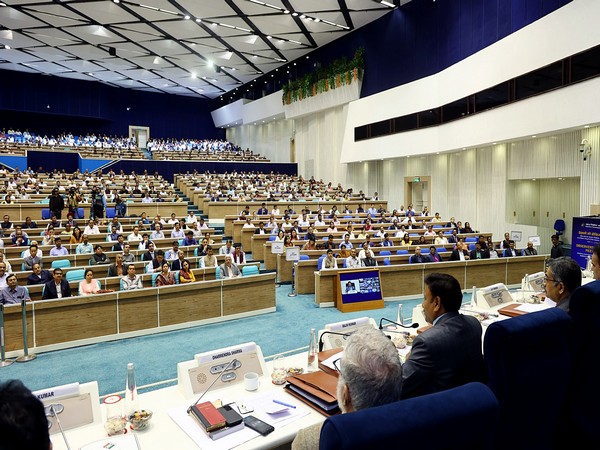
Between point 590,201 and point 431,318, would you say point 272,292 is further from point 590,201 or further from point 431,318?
point 590,201

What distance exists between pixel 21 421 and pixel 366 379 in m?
0.98

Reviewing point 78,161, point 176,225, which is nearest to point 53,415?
point 176,225

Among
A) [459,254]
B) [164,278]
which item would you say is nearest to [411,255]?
[459,254]

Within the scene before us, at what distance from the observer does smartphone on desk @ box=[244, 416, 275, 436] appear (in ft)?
6.73

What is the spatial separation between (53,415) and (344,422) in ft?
5.74

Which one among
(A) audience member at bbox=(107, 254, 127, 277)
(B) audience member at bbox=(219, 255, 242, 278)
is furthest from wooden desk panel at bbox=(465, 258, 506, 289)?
(A) audience member at bbox=(107, 254, 127, 277)

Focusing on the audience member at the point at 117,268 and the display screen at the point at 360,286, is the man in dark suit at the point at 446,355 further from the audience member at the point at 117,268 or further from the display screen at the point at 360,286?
the audience member at the point at 117,268

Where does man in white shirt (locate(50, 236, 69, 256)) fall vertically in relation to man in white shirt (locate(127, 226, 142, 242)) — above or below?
below

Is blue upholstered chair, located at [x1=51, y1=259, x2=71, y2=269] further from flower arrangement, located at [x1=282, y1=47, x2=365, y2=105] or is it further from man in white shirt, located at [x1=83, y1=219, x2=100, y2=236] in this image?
flower arrangement, located at [x1=282, y1=47, x2=365, y2=105]

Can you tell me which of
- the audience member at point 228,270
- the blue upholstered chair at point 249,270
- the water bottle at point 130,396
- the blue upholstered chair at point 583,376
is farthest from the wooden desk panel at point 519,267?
the water bottle at point 130,396

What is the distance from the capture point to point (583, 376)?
8.00ft

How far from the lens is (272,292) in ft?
25.6

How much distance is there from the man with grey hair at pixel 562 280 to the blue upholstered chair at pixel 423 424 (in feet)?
6.84

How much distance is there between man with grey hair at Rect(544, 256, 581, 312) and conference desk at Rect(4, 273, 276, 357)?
5.25 meters
